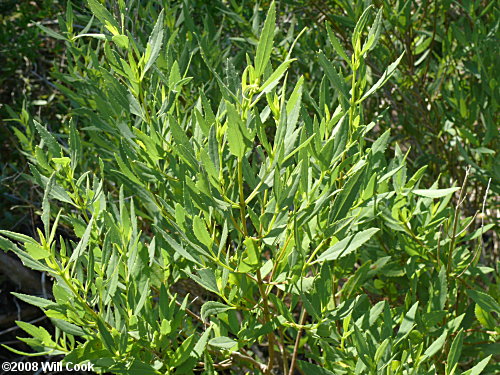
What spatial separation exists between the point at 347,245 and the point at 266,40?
330 mm

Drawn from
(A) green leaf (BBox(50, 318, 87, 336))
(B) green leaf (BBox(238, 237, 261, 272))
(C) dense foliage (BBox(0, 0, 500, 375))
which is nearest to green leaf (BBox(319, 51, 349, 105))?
(C) dense foliage (BBox(0, 0, 500, 375))

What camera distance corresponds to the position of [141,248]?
1009 millimetres

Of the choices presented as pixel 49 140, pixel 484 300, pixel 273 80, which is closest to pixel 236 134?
pixel 273 80

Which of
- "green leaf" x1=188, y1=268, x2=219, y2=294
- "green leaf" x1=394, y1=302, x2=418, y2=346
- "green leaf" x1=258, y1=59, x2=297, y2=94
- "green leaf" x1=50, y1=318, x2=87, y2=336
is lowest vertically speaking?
"green leaf" x1=394, y1=302, x2=418, y2=346

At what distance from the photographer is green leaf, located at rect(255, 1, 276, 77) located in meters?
0.78

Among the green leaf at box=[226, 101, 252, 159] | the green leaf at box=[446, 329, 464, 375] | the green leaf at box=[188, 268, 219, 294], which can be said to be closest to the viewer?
the green leaf at box=[226, 101, 252, 159]

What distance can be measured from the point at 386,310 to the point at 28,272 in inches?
70.6

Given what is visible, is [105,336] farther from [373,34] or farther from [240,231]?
[373,34]

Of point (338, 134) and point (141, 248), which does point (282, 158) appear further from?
point (141, 248)

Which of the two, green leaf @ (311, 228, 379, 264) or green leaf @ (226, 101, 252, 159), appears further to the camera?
green leaf @ (311, 228, 379, 264)

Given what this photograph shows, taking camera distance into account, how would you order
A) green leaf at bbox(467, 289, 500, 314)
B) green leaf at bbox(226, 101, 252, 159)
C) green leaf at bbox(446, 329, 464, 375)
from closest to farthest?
green leaf at bbox(226, 101, 252, 159) < green leaf at bbox(446, 329, 464, 375) < green leaf at bbox(467, 289, 500, 314)

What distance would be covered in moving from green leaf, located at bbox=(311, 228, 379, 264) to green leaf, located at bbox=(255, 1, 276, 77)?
0.93 ft

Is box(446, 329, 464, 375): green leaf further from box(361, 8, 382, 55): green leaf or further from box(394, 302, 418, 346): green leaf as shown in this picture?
box(361, 8, 382, 55): green leaf

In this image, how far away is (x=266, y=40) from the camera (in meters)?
0.79
